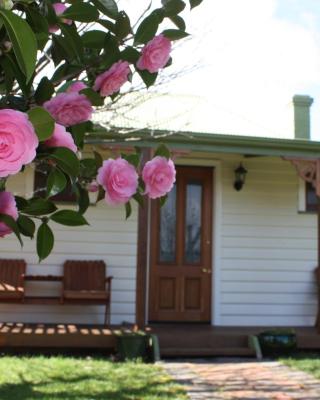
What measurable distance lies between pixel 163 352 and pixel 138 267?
43.6 inches

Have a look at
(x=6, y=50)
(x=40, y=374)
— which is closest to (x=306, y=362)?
(x=40, y=374)

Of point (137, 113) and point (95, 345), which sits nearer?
point (95, 345)

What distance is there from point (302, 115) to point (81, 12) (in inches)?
358

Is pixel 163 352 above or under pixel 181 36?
under

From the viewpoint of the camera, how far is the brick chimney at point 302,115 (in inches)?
403

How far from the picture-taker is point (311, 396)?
5539 mm

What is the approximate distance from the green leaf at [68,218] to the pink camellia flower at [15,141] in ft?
1.66

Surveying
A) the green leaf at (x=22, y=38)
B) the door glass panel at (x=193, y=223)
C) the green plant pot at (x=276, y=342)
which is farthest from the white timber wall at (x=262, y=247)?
the green leaf at (x=22, y=38)

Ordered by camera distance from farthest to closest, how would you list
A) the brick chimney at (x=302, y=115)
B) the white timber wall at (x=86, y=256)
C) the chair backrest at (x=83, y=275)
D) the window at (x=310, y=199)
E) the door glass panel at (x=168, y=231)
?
the brick chimney at (x=302, y=115)
the window at (x=310, y=199)
the door glass panel at (x=168, y=231)
the white timber wall at (x=86, y=256)
the chair backrest at (x=83, y=275)

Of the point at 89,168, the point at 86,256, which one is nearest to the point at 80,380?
the point at 86,256

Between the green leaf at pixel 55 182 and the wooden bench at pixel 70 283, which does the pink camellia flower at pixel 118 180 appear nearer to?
the green leaf at pixel 55 182

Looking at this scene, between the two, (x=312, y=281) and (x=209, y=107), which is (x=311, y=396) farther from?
(x=209, y=107)

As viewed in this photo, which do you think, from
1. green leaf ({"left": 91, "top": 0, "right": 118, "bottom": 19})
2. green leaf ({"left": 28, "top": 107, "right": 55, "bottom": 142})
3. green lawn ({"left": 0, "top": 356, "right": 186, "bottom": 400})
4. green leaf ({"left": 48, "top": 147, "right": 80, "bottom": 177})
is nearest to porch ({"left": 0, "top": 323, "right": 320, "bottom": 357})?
green lawn ({"left": 0, "top": 356, "right": 186, "bottom": 400})

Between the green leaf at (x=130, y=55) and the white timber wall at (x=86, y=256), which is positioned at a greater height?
the green leaf at (x=130, y=55)
